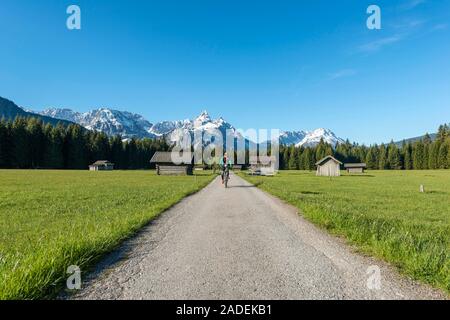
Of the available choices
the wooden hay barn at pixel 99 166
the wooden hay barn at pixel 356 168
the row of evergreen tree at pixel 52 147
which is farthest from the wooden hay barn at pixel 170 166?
the wooden hay barn at pixel 356 168

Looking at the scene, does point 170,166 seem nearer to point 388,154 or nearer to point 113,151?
point 113,151

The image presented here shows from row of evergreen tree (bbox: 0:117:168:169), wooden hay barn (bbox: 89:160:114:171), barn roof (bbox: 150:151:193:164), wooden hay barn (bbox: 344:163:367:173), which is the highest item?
row of evergreen tree (bbox: 0:117:168:169)

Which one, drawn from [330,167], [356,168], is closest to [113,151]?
[330,167]

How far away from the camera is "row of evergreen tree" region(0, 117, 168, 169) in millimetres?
97188

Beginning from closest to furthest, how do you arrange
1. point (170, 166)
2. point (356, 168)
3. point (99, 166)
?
point (170, 166) < point (99, 166) < point (356, 168)

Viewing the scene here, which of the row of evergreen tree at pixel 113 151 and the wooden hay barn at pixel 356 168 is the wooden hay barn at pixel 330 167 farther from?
the row of evergreen tree at pixel 113 151

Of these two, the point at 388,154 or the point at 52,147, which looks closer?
the point at 52,147

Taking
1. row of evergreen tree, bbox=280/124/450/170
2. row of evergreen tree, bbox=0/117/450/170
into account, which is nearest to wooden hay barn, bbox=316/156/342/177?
row of evergreen tree, bbox=280/124/450/170

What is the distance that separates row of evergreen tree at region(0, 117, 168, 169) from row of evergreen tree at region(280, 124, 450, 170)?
90.2 meters

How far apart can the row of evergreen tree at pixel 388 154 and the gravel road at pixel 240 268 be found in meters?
152

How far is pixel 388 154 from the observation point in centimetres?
15088

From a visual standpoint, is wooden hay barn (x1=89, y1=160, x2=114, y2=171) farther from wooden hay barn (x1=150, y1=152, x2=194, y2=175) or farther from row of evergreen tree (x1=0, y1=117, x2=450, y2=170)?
wooden hay barn (x1=150, y1=152, x2=194, y2=175)

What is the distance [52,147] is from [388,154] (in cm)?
15822
